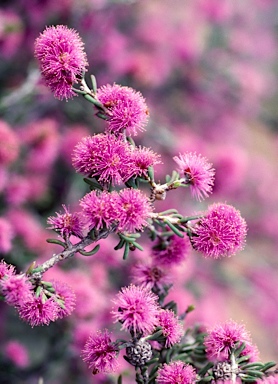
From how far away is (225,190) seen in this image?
4.25 feet

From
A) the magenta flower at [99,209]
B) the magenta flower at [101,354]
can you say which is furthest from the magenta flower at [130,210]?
the magenta flower at [101,354]

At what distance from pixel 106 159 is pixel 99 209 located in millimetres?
53

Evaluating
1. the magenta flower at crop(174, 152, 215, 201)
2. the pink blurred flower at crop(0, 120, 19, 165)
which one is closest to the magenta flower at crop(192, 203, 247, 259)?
the magenta flower at crop(174, 152, 215, 201)

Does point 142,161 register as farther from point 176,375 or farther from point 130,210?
point 176,375

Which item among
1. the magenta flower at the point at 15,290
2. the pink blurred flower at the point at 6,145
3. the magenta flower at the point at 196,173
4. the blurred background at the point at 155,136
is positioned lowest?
the magenta flower at the point at 15,290

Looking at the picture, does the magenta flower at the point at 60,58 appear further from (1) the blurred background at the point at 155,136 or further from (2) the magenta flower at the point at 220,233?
(1) the blurred background at the point at 155,136

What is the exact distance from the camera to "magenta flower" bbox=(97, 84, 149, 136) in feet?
1.66

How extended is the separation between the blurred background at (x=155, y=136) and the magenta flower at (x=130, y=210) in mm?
325

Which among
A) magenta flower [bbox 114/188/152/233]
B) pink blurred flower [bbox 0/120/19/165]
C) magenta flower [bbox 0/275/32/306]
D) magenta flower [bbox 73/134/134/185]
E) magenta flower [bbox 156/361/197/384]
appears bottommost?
magenta flower [bbox 0/275/32/306]

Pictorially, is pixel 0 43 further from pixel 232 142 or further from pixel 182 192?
pixel 232 142

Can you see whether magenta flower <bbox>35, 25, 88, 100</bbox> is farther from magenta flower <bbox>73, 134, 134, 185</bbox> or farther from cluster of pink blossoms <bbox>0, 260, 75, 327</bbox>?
cluster of pink blossoms <bbox>0, 260, 75, 327</bbox>

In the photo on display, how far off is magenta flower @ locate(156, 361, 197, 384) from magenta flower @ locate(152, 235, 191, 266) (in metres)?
0.12

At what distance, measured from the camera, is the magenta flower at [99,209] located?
1.51 feet

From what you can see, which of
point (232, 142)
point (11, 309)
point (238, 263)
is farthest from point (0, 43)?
point (238, 263)
